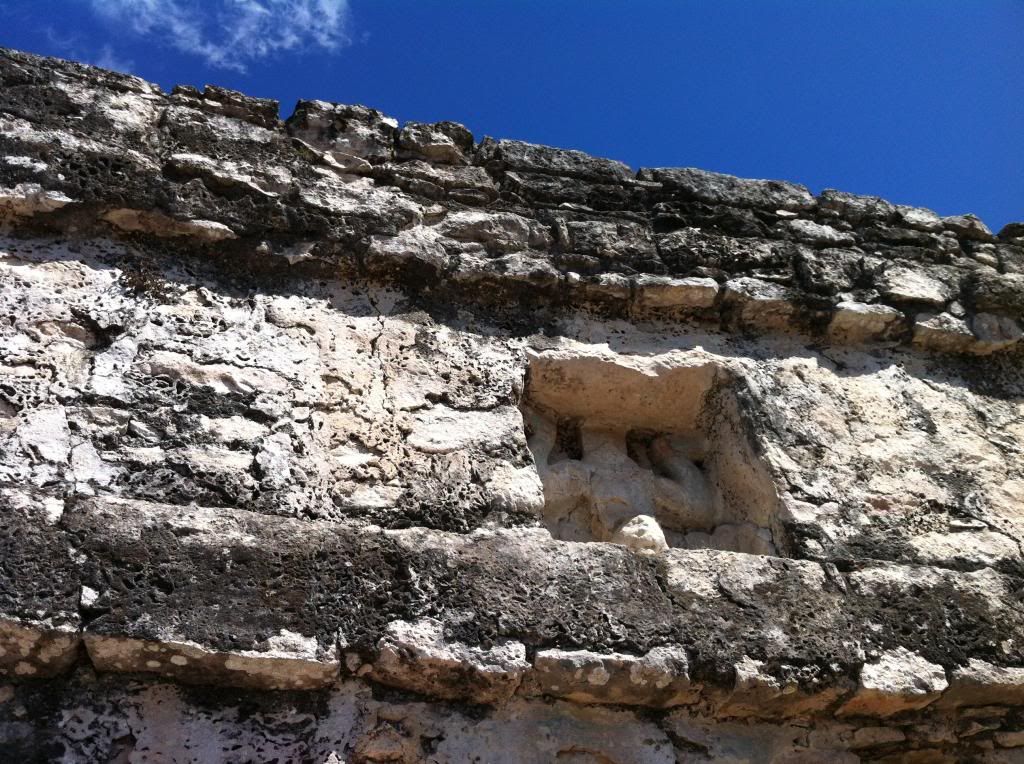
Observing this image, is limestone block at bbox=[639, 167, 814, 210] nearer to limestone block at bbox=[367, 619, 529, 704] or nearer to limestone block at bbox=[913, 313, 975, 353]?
limestone block at bbox=[913, 313, 975, 353]

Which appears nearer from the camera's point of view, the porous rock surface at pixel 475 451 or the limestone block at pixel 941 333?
the porous rock surface at pixel 475 451

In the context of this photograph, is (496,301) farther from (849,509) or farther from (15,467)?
(15,467)

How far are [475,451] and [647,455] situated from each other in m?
0.75

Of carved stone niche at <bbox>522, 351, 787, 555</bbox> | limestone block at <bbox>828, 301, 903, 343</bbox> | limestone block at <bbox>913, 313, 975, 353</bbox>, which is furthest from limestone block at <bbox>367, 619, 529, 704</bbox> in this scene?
limestone block at <bbox>913, 313, 975, 353</bbox>

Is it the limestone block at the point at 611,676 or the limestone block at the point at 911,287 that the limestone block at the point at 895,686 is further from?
the limestone block at the point at 911,287

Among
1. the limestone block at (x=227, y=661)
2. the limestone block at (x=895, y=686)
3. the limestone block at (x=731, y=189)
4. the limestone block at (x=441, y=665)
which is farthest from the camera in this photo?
the limestone block at (x=731, y=189)

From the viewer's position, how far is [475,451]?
2570 millimetres

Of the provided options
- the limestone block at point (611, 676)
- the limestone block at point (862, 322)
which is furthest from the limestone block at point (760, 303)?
the limestone block at point (611, 676)

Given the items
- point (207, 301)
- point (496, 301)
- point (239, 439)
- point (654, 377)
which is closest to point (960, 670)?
point (654, 377)

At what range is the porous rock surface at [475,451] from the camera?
2.02m

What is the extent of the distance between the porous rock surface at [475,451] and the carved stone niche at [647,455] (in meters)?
0.01

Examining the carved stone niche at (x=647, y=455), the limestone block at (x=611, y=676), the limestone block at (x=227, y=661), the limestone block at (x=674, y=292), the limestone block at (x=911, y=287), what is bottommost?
the limestone block at (x=227, y=661)

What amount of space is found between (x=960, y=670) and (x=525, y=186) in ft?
6.38

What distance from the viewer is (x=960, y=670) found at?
7.76ft
